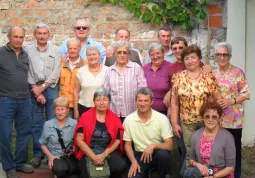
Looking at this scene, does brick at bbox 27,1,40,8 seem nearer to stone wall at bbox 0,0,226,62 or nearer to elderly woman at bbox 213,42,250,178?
stone wall at bbox 0,0,226,62

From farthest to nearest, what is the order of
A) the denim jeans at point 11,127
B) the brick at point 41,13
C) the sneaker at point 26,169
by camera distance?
1. the brick at point 41,13
2. the sneaker at point 26,169
3. the denim jeans at point 11,127

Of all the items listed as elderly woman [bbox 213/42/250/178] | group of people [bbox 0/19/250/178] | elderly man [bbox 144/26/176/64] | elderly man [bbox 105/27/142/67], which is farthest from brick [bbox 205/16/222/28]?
elderly woman [bbox 213/42/250/178]

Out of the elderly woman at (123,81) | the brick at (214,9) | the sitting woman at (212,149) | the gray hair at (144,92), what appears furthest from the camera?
the brick at (214,9)

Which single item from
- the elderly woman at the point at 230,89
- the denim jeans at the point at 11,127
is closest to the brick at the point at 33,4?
the denim jeans at the point at 11,127

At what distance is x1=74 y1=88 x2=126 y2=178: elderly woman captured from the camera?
A: 211 inches

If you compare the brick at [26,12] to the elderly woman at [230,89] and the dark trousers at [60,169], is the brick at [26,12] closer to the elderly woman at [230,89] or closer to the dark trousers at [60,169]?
the dark trousers at [60,169]

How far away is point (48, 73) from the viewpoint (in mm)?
5820

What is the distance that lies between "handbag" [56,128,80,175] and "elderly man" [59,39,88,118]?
51 centimetres

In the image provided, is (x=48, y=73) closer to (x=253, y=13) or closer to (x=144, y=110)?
(x=144, y=110)

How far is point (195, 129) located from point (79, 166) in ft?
4.28

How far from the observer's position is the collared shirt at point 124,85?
557 centimetres

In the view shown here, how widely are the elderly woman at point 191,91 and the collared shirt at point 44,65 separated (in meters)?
1.42

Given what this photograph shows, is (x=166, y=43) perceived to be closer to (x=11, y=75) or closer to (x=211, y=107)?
(x=211, y=107)

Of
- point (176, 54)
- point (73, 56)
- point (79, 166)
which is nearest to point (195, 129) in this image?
point (176, 54)
